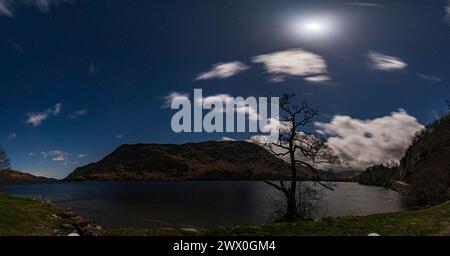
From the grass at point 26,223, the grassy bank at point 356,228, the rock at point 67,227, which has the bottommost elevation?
the rock at point 67,227

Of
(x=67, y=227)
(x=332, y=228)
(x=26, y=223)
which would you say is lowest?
(x=67, y=227)

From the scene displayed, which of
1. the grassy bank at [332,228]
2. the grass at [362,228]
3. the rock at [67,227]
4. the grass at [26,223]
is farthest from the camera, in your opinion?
the rock at [67,227]

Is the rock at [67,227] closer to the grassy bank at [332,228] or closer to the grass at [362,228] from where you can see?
the grassy bank at [332,228]

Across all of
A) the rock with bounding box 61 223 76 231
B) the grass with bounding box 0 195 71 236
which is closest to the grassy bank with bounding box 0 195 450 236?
the grass with bounding box 0 195 71 236

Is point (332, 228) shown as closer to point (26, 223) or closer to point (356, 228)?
point (356, 228)

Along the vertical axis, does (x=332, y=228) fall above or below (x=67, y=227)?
above

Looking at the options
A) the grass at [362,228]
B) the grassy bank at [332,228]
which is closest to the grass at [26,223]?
the grassy bank at [332,228]

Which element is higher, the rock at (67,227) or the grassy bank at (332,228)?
the grassy bank at (332,228)

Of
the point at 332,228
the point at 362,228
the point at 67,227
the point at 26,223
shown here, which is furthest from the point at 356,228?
the point at 26,223

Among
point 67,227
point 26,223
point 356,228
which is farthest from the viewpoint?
point 67,227

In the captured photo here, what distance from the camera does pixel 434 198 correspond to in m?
81.3

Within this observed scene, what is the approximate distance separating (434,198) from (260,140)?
214ft
